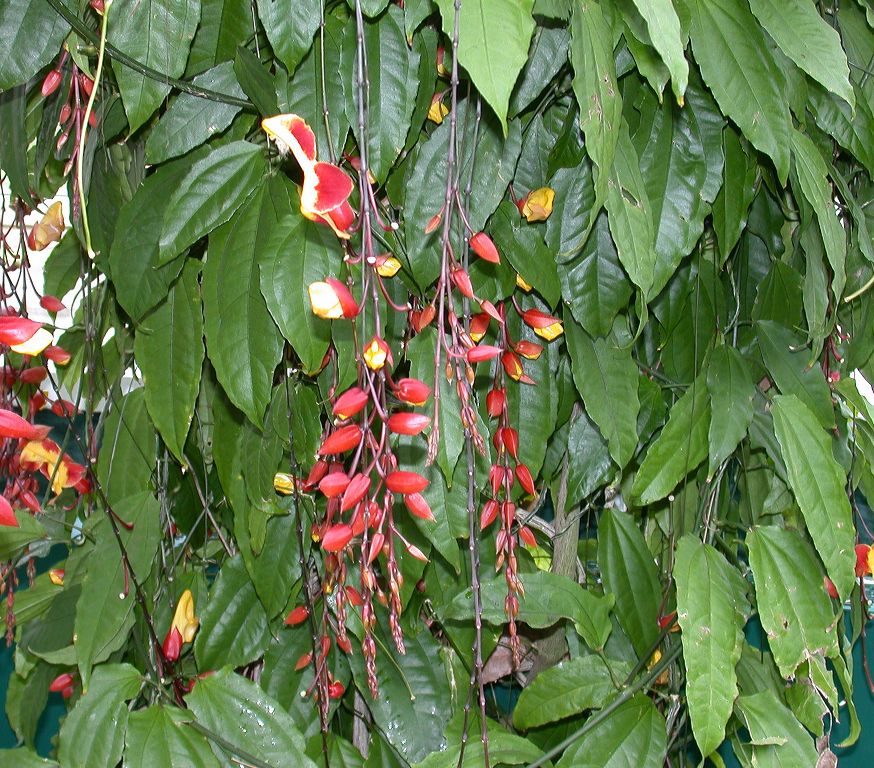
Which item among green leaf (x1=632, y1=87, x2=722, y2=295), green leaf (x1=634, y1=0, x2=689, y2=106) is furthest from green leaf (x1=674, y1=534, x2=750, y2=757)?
green leaf (x1=634, y1=0, x2=689, y2=106)

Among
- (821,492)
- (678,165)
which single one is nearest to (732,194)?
(678,165)

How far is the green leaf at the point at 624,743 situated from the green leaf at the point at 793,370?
1.12 ft

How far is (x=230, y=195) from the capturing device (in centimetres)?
80

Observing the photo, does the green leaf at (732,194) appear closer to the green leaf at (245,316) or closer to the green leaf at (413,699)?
the green leaf at (245,316)

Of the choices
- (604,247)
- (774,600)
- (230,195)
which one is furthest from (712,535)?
(230,195)

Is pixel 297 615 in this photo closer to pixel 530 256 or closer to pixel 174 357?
pixel 174 357

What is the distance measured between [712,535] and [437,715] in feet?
1.12

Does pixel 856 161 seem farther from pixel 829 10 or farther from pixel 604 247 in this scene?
pixel 604 247

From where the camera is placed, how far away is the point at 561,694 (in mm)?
977

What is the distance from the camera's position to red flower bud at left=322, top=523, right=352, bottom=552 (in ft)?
2.20

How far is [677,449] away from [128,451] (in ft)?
1.85

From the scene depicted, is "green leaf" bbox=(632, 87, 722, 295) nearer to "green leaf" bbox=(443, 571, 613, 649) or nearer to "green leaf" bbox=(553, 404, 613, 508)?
"green leaf" bbox=(553, 404, 613, 508)

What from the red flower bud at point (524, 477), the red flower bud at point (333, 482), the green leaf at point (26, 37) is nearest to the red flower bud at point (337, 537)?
the red flower bud at point (333, 482)

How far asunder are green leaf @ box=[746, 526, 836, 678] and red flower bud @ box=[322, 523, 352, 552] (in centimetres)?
42
